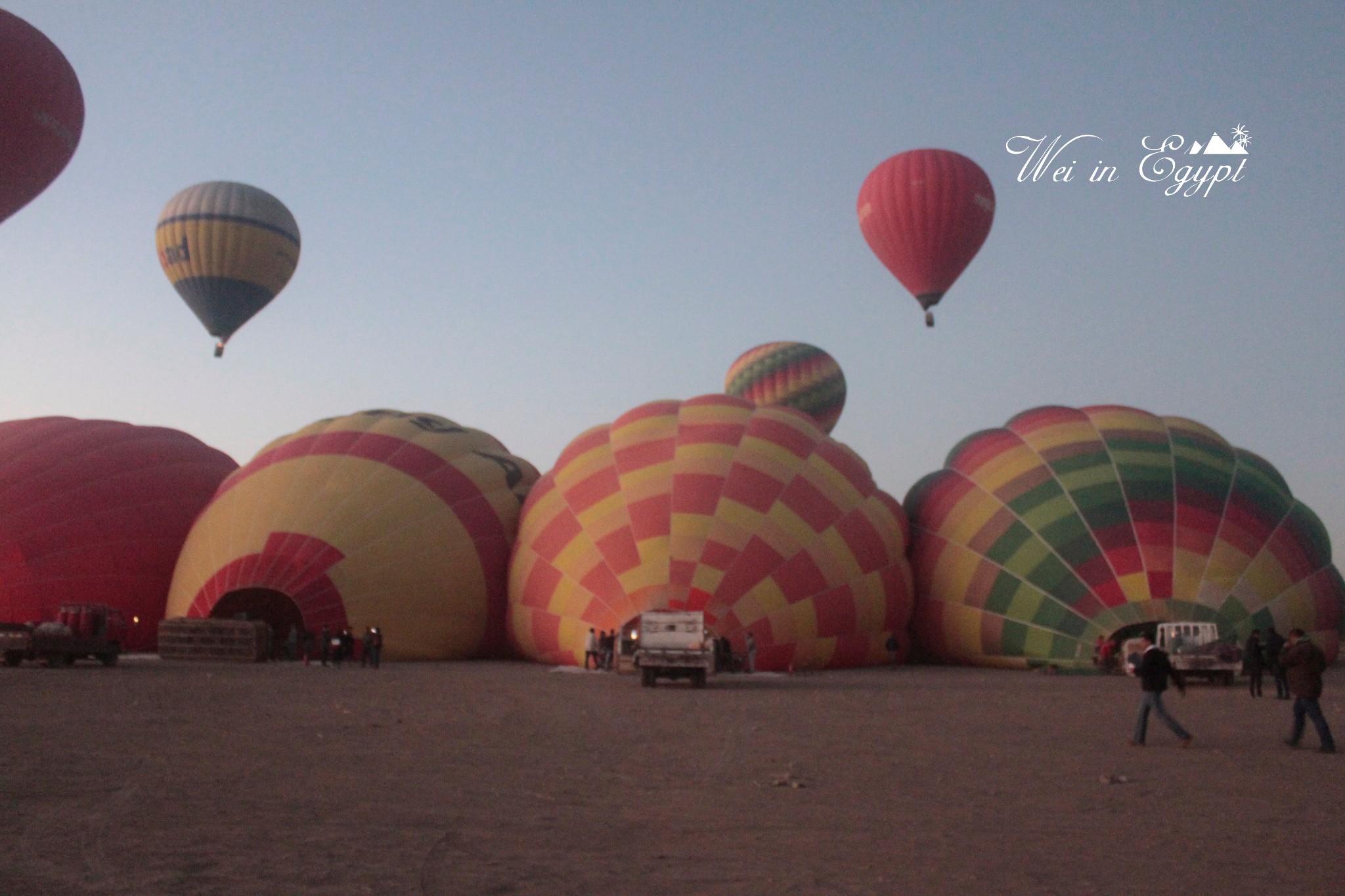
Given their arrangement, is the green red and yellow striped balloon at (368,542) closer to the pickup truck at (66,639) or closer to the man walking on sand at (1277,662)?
the pickup truck at (66,639)

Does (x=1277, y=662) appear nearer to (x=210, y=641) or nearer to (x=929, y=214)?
(x=929, y=214)

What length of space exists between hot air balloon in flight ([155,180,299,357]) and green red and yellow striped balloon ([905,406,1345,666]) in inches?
649

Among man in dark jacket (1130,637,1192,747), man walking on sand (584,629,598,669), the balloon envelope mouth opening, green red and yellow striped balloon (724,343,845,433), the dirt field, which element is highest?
green red and yellow striped balloon (724,343,845,433)

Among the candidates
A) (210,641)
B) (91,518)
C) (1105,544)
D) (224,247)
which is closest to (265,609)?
(210,641)

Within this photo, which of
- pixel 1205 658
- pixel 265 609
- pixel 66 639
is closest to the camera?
pixel 1205 658

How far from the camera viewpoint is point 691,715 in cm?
1197

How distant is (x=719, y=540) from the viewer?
19297mm

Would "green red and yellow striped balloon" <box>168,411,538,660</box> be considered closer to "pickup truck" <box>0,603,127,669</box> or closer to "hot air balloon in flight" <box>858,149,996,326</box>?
"pickup truck" <box>0,603,127,669</box>

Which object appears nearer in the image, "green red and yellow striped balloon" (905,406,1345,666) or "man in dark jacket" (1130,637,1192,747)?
"man in dark jacket" (1130,637,1192,747)

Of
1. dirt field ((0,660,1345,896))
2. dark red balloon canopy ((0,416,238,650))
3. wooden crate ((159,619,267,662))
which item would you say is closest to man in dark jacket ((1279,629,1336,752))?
dirt field ((0,660,1345,896))

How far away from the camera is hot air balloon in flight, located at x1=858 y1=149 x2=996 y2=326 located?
24844mm

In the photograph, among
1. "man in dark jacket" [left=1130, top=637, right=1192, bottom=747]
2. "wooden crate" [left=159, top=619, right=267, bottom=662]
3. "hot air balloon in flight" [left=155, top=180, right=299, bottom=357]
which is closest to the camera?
"man in dark jacket" [left=1130, top=637, right=1192, bottom=747]

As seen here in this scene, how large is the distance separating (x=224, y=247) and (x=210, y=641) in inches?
404

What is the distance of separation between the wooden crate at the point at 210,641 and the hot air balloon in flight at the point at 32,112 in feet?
27.1
